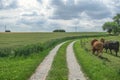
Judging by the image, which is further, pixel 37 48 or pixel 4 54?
pixel 37 48

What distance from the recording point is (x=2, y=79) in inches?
846

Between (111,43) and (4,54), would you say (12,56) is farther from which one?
(111,43)

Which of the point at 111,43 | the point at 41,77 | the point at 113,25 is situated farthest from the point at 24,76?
the point at 113,25

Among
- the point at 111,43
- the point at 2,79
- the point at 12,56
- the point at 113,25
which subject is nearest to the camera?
the point at 2,79

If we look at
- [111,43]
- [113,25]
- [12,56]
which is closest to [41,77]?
[12,56]

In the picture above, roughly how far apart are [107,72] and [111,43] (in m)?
25.3

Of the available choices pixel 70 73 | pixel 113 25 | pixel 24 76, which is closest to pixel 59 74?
pixel 70 73

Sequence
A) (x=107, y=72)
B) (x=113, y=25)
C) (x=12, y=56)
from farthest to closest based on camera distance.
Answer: (x=113, y=25) → (x=12, y=56) → (x=107, y=72)

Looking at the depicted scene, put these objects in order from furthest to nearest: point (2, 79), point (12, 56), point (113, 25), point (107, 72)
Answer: point (113, 25) → point (12, 56) → point (107, 72) → point (2, 79)

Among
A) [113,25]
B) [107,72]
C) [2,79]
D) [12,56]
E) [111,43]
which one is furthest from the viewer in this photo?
[113,25]

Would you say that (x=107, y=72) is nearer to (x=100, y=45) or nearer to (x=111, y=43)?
(x=100, y=45)

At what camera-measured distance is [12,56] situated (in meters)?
41.1

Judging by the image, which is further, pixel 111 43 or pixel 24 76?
pixel 111 43

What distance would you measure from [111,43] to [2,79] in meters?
29.1
